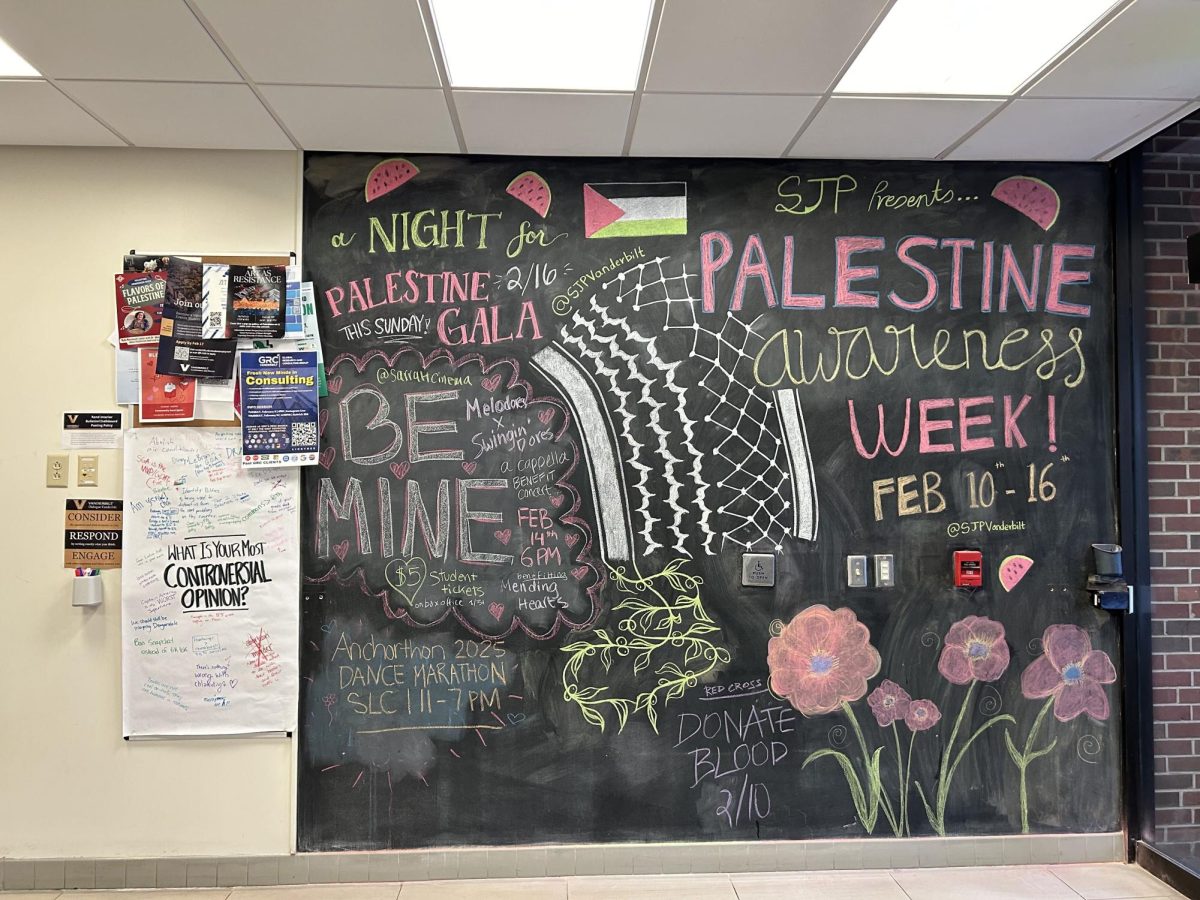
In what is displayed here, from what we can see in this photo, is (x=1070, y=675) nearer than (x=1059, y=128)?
No

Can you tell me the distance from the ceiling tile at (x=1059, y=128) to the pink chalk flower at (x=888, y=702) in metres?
2.01

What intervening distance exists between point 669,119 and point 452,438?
4.41ft

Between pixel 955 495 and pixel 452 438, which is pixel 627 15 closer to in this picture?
pixel 452 438

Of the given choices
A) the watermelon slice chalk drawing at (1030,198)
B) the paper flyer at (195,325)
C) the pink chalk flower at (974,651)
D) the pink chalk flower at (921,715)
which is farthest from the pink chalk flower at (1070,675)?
the paper flyer at (195,325)

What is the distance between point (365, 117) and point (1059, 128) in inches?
93.7

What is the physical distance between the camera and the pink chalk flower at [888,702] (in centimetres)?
271

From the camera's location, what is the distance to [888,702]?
271 centimetres

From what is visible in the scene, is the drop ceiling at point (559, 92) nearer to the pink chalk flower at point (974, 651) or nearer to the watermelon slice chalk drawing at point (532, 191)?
the watermelon slice chalk drawing at point (532, 191)

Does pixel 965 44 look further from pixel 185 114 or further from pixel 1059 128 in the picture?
pixel 185 114

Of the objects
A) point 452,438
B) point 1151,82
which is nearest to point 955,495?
point 1151,82

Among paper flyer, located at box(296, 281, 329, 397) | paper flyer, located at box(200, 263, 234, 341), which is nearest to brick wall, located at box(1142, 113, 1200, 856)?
paper flyer, located at box(296, 281, 329, 397)

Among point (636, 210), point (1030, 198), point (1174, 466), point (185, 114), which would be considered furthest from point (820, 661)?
point (185, 114)

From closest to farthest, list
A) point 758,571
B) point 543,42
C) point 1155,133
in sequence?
point 543,42 → point 1155,133 → point 758,571

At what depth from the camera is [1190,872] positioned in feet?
8.21
